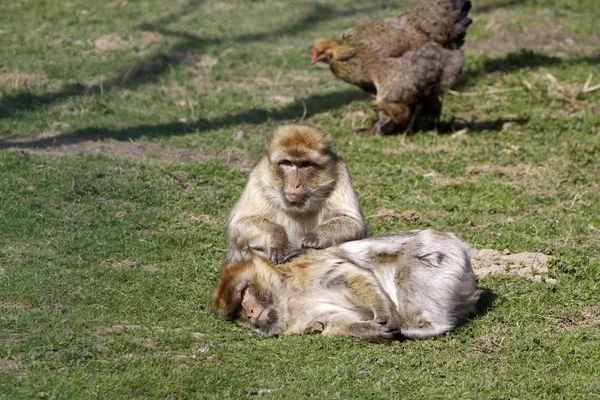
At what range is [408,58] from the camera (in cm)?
1152

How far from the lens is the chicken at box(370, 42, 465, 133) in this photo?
11273 mm

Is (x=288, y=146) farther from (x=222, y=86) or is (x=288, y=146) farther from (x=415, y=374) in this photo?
(x=222, y=86)

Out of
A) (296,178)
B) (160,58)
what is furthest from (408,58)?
(296,178)

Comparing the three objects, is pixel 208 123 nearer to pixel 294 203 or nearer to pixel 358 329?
pixel 294 203

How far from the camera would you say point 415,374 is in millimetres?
5484

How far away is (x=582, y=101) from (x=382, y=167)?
384 centimetres

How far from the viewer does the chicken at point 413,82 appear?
11.3 metres

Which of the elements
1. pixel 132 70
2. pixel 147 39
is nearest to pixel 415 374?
pixel 132 70

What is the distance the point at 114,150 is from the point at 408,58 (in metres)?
4.07

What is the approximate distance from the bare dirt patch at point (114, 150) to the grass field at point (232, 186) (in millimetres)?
37

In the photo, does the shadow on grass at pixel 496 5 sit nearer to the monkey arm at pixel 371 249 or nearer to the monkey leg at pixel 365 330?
the monkey arm at pixel 371 249

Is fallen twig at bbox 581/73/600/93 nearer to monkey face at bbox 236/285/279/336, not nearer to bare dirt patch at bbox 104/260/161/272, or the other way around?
bare dirt patch at bbox 104/260/161/272

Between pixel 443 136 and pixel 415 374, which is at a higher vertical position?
pixel 415 374

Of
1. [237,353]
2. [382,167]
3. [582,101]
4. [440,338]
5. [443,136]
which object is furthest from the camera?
[582,101]
